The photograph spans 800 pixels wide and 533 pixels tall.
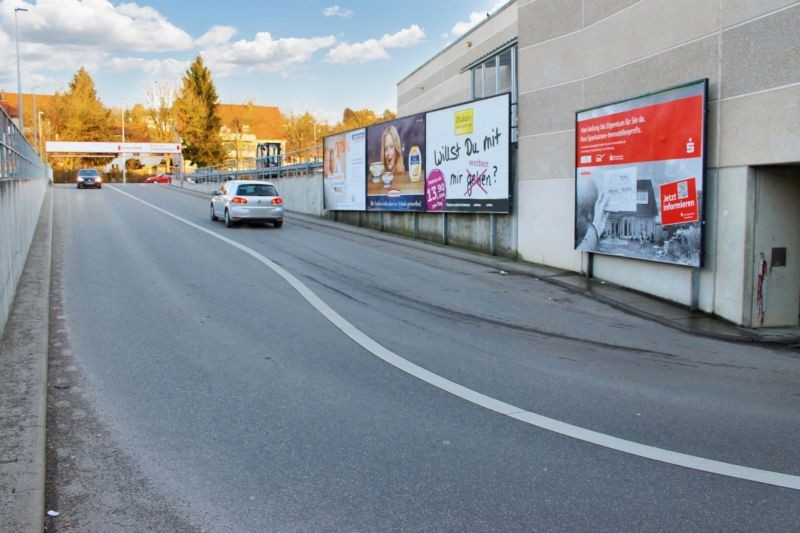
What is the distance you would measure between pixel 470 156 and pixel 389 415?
42.5 feet

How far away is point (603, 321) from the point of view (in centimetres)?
977

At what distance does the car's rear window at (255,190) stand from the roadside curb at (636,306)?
18.9 ft

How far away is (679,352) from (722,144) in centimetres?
360

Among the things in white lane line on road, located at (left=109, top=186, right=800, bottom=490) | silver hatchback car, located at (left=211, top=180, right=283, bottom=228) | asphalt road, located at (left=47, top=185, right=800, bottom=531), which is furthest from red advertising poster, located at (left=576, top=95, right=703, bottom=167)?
silver hatchback car, located at (left=211, top=180, right=283, bottom=228)

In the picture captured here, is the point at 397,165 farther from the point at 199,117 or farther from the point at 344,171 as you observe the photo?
the point at 199,117

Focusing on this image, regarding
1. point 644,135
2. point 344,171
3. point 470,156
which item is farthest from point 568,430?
point 344,171

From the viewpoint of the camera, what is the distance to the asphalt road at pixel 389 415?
384cm

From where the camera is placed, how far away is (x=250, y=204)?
70.7 feet

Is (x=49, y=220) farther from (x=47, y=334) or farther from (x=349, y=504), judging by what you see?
(x=349, y=504)

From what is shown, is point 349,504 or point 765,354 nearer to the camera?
point 349,504

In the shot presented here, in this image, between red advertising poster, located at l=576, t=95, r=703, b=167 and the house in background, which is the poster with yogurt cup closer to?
red advertising poster, located at l=576, t=95, r=703, b=167

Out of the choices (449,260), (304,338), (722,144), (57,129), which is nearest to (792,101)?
(722,144)

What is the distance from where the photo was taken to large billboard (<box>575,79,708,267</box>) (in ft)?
33.8

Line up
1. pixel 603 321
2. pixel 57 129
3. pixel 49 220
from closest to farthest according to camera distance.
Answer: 1. pixel 603 321
2. pixel 49 220
3. pixel 57 129
